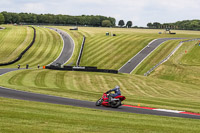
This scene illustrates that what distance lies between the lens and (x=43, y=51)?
326 ft

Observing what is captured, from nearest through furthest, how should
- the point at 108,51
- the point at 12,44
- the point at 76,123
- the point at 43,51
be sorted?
1. the point at 76,123
2. the point at 108,51
3. the point at 43,51
4. the point at 12,44

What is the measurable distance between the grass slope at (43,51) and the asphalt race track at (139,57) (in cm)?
2394

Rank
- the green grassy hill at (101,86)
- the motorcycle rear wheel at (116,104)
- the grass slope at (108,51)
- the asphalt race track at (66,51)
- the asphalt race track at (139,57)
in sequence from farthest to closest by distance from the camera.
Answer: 1. the asphalt race track at (66,51)
2. the grass slope at (108,51)
3. the asphalt race track at (139,57)
4. the motorcycle rear wheel at (116,104)
5. the green grassy hill at (101,86)

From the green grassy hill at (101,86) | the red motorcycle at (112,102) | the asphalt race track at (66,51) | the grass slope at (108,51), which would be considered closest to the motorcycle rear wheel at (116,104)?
the red motorcycle at (112,102)

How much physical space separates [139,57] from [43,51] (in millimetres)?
33122

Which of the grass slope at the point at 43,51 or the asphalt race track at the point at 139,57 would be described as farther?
the grass slope at the point at 43,51

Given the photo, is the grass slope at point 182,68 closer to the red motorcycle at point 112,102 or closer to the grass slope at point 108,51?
the grass slope at point 108,51

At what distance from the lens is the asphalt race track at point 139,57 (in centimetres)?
7569

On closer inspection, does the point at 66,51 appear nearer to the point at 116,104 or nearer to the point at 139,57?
the point at 139,57

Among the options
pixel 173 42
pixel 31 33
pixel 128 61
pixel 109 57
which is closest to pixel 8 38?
pixel 31 33

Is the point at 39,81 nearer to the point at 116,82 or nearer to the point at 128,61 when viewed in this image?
the point at 116,82

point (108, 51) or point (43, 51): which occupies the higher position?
point (108, 51)

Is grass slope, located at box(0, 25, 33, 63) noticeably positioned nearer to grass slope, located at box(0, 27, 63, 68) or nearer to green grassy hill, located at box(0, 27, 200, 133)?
grass slope, located at box(0, 27, 63, 68)

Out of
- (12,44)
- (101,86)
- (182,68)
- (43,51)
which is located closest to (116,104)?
(101,86)
